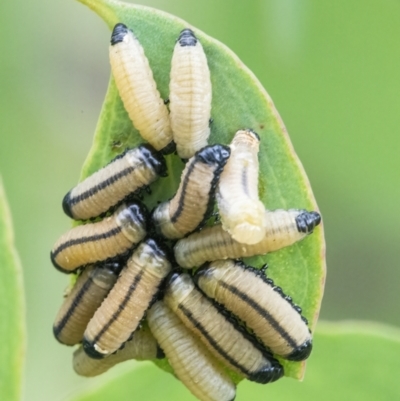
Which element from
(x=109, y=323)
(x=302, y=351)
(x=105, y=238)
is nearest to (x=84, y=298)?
(x=109, y=323)

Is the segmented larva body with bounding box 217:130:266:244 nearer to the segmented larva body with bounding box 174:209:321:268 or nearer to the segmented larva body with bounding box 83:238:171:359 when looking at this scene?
the segmented larva body with bounding box 174:209:321:268

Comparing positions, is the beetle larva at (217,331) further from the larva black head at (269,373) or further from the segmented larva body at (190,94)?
the segmented larva body at (190,94)

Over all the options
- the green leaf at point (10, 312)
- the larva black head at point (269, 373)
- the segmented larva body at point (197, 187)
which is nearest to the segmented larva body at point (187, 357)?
the larva black head at point (269, 373)

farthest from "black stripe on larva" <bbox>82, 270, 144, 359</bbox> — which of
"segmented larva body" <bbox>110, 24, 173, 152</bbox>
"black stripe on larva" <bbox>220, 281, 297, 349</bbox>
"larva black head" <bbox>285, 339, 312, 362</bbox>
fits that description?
"larva black head" <bbox>285, 339, 312, 362</bbox>

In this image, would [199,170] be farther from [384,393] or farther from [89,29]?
[89,29]

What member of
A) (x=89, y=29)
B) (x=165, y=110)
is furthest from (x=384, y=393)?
(x=89, y=29)

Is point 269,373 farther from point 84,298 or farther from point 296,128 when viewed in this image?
point 296,128
